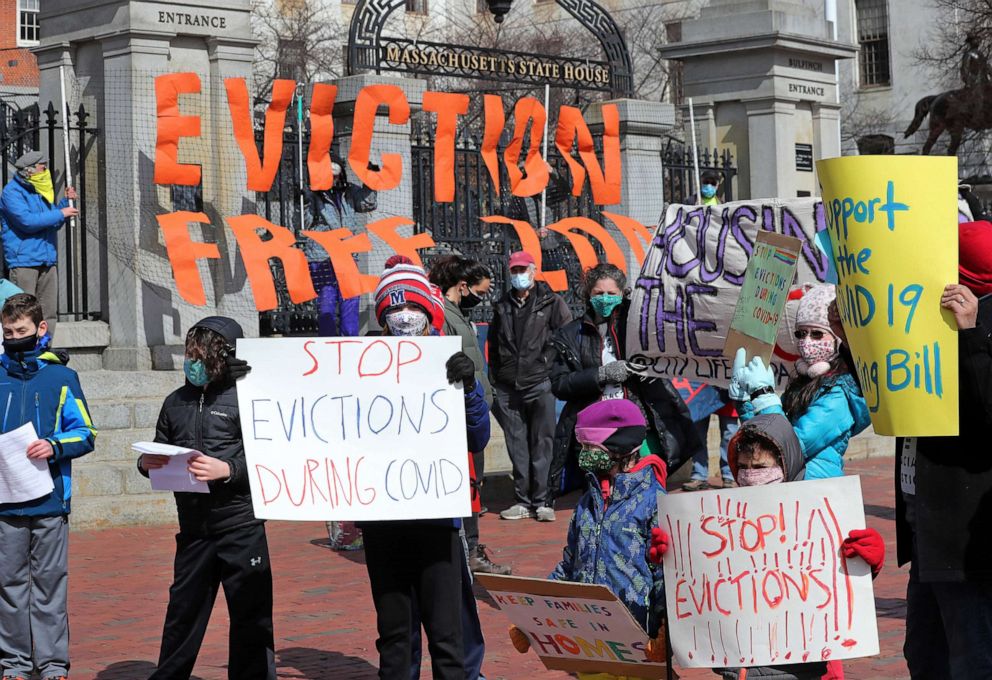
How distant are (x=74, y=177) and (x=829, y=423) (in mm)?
8936

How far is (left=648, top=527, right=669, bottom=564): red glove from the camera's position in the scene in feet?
16.9

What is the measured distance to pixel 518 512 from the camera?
1166 centimetres

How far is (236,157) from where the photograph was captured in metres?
13.6

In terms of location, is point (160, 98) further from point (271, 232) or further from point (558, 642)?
point (558, 642)

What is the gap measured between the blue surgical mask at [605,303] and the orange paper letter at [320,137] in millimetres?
5584

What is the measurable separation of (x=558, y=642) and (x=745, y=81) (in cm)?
1369

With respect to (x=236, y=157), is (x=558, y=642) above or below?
below

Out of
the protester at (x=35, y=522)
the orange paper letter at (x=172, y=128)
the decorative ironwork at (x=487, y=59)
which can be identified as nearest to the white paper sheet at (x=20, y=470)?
the protester at (x=35, y=522)

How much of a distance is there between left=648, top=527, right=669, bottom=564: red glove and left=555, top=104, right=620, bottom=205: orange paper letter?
37.0ft

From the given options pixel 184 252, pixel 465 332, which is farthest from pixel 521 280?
pixel 184 252

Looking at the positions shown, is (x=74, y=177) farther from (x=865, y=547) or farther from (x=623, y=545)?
(x=865, y=547)

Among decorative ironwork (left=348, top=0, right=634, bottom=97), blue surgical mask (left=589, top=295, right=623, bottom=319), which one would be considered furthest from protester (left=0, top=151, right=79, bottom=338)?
blue surgical mask (left=589, top=295, right=623, bottom=319)

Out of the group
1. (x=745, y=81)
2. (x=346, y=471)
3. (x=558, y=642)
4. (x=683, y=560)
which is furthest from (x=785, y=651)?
(x=745, y=81)

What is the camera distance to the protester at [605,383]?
8.18 m
